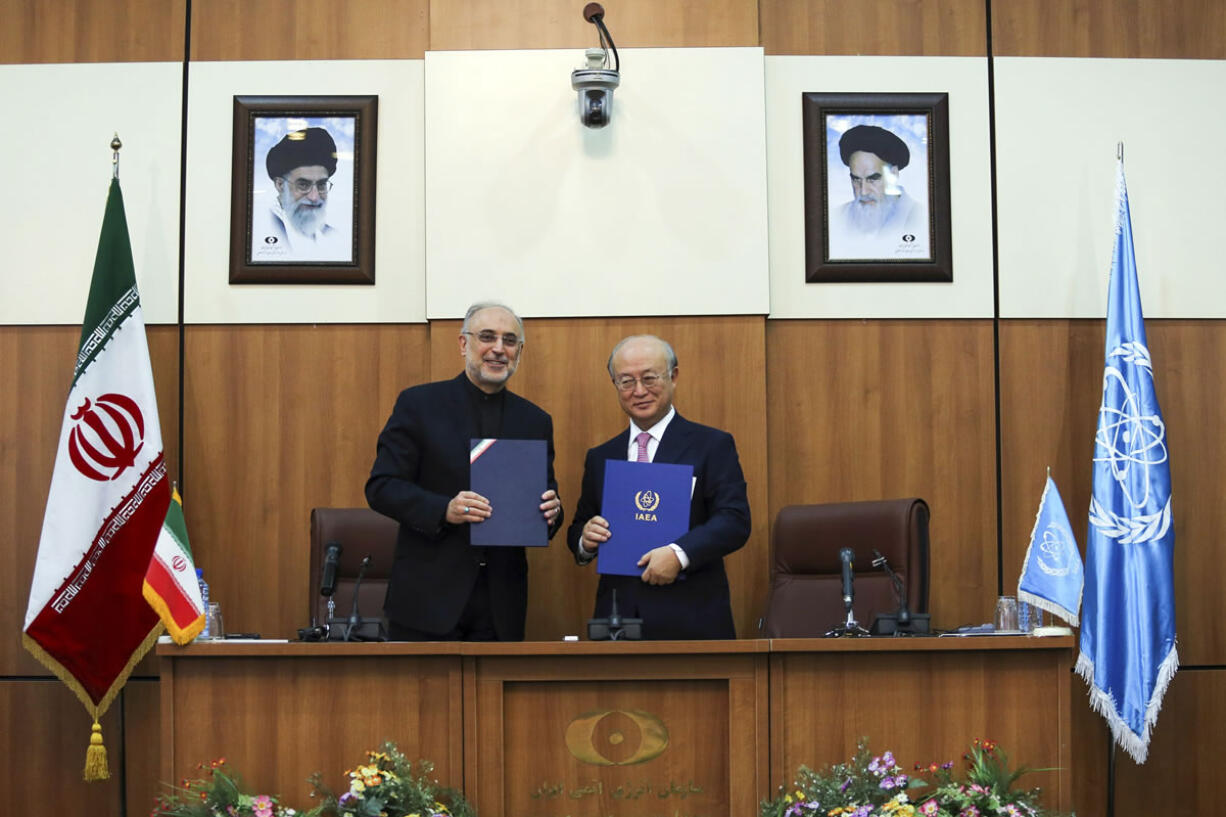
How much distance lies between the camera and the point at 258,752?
11.2ft

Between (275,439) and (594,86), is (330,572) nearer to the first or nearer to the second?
(275,439)

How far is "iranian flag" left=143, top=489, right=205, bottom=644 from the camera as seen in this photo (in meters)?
3.94

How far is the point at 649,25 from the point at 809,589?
7.32 ft

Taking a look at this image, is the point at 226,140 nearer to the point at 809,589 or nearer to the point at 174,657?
the point at 174,657

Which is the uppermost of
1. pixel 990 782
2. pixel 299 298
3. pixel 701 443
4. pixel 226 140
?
pixel 226 140

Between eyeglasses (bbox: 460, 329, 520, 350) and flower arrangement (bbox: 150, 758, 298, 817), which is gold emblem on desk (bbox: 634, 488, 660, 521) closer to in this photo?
eyeglasses (bbox: 460, 329, 520, 350)

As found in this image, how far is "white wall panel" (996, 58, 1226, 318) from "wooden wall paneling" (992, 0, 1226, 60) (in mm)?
61

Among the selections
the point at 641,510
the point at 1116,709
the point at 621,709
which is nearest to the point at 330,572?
the point at 641,510

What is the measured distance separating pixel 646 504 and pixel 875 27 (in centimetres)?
247

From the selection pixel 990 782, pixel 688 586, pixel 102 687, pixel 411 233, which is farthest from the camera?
pixel 411 233

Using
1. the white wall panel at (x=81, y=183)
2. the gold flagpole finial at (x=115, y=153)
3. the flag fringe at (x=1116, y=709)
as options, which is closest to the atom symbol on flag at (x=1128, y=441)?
the flag fringe at (x=1116, y=709)

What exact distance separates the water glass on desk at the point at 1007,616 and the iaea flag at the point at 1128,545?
101cm

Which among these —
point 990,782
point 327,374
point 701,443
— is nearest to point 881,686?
point 990,782

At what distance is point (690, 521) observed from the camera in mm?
4031
